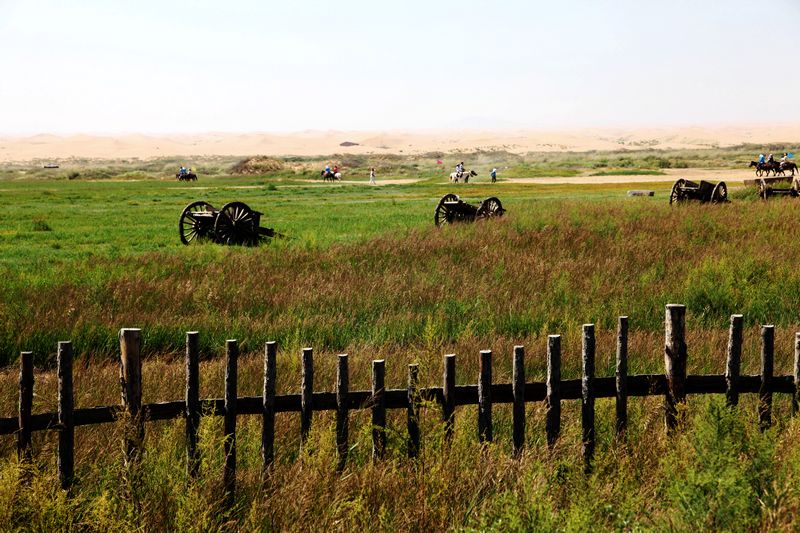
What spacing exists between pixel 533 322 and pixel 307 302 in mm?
3370

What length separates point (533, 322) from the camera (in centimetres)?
1071

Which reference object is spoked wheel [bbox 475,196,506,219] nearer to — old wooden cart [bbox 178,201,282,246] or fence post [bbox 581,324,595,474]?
old wooden cart [bbox 178,201,282,246]

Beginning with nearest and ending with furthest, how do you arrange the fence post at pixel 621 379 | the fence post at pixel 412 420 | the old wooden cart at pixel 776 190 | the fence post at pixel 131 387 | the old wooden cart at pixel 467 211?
the fence post at pixel 131 387
the fence post at pixel 412 420
the fence post at pixel 621 379
the old wooden cart at pixel 467 211
the old wooden cart at pixel 776 190

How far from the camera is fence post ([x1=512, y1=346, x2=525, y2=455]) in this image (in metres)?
5.02

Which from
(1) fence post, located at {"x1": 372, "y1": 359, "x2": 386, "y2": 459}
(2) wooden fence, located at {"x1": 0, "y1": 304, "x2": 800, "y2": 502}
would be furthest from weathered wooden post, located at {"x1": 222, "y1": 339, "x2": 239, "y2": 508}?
(1) fence post, located at {"x1": 372, "y1": 359, "x2": 386, "y2": 459}

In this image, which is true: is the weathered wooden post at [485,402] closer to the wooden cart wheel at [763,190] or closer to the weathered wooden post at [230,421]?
the weathered wooden post at [230,421]

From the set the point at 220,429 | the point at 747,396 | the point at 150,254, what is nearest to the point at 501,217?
the point at 150,254

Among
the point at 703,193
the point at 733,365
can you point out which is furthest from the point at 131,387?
the point at 703,193

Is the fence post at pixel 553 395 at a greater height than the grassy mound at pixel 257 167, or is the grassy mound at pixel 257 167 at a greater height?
the grassy mound at pixel 257 167

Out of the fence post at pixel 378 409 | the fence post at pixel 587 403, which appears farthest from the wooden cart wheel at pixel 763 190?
the fence post at pixel 378 409

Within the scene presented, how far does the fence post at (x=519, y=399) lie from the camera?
502 centimetres

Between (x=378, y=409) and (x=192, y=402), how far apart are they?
1118 millimetres

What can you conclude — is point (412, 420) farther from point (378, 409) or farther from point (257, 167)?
point (257, 167)

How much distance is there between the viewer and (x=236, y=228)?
826 inches
